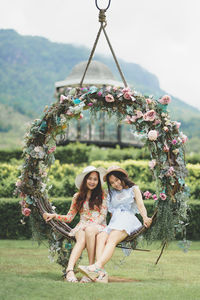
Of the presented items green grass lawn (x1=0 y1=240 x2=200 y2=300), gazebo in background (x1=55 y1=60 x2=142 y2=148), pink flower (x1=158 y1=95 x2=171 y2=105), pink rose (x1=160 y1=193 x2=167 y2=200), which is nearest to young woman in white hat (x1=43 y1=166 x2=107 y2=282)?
green grass lawn (x1=0 y1=240 x2=200 y2=300)

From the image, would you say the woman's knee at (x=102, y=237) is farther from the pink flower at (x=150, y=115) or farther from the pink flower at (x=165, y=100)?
the pink flower at (x=165, y=100)

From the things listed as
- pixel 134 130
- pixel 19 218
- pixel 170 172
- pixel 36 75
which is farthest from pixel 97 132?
pixel 36 75

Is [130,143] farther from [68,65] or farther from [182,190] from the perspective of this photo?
[68,65]

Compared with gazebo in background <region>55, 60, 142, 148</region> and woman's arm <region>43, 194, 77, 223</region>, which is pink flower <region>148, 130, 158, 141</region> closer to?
woman's arm <region>43, 194, 77, 223</region>

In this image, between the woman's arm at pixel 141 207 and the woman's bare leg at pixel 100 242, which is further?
A: the woman's arm at pixel 141 207

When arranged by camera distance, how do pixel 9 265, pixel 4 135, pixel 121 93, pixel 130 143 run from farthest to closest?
pixel 4 135 < pixel 130 143 < pixel 9 265 < pixel 121 93

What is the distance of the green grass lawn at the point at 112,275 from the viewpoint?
3.35 meters

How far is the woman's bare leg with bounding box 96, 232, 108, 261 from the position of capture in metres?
4.18

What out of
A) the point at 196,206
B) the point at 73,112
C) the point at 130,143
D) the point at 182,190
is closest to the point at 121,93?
the point at 73,112

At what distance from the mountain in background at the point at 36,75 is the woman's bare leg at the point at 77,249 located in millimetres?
41827

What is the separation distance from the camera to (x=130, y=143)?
56.7 feet

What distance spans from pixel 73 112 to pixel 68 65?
83885mm

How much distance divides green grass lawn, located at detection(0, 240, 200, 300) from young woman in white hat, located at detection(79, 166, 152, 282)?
229 millimetres

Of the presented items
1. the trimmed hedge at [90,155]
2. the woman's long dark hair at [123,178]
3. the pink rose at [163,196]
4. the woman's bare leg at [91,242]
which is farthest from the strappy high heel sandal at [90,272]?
the trimmed hedge at [90,155]
